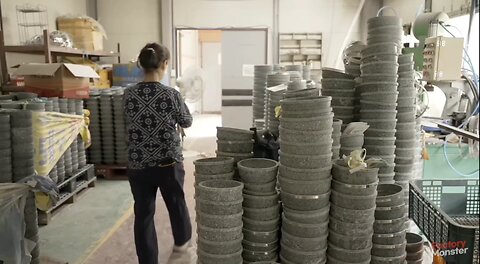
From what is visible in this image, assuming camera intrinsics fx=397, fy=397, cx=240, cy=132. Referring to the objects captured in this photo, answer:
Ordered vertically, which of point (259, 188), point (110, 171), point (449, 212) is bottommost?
point (110, 171)

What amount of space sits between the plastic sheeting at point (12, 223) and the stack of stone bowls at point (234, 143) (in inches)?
41.5

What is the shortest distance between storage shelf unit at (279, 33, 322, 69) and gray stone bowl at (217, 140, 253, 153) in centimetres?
571

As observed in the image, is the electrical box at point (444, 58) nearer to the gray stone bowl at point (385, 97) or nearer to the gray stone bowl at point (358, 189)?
the gray stone bowl at point (385, 97)

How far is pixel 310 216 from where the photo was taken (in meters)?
1.73

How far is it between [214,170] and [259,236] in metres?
0.37

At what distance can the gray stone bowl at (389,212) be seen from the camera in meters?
1.84

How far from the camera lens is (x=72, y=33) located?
5766 mm

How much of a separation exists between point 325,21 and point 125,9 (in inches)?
150

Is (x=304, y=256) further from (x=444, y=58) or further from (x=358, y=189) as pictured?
(x=444, y=58)

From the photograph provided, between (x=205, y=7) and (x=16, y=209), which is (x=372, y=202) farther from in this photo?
(x=205, y=7)

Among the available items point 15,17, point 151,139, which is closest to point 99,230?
point 151,139

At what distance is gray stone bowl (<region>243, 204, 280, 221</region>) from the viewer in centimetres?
180

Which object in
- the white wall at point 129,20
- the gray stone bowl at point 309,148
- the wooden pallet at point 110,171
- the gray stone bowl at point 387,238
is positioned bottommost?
the wooden pallet at point 110,171

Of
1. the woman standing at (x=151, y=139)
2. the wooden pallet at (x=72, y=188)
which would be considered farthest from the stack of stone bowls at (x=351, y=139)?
the wooden pallet at (x=72, y=188)
